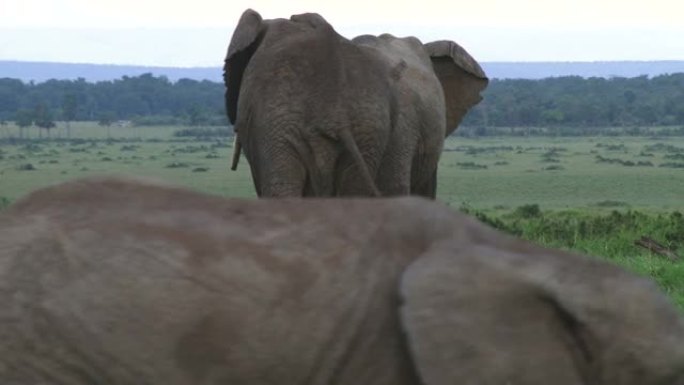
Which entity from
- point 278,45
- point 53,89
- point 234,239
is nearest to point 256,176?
point 278,45

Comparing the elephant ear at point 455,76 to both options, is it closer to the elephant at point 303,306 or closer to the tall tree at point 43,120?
the elephant at point 303,306

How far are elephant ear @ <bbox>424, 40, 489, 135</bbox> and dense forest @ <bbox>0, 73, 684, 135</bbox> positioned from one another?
6090 cm

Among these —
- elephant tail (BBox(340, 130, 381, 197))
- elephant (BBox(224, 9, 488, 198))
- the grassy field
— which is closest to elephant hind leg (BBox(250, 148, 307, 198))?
elephant (BBox(224, 9, 488, 198))

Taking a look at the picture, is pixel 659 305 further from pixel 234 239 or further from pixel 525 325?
pixel 234 239

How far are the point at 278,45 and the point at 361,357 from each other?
5.56 metres

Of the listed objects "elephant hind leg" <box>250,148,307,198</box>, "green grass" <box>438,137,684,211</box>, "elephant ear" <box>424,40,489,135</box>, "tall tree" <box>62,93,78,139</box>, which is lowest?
"tall tree" <box>62,93,78,139</box>

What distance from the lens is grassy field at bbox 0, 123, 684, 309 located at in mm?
11055

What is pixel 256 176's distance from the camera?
8602 millimetres

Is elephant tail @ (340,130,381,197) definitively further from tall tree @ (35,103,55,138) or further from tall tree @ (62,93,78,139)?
tall tree @ (62,93,78,139)

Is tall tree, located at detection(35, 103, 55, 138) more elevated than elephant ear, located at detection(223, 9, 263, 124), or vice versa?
elephant ear, located at detection(223, 9, 263, 124)

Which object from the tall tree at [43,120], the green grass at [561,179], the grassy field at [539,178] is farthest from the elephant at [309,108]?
the tall tree at [43,120]

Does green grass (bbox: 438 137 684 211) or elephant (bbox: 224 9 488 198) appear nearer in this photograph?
elephant (bbox: 224 9 488 198)

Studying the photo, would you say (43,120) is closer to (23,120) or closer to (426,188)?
(23,120)

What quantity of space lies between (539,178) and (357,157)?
1232 inches
